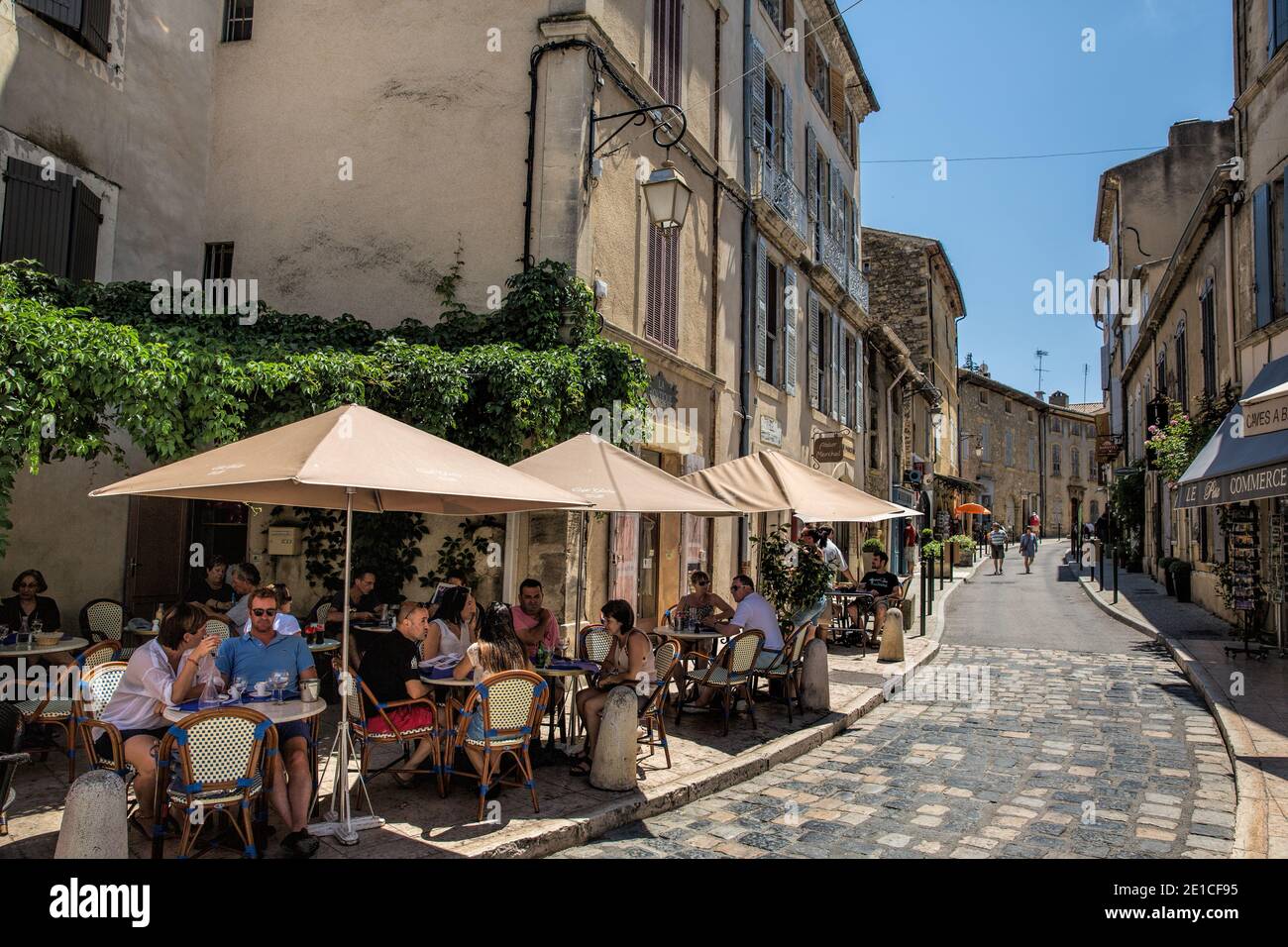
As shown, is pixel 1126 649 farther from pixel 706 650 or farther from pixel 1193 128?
pixel 1193 128

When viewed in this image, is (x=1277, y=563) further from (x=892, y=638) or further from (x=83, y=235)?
(x=83, y=235)

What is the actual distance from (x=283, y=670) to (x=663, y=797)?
246cm

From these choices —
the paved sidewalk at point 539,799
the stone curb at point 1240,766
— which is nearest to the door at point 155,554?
the paved sidewalk at point 539,799

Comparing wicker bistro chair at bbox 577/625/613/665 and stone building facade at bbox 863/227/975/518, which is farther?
stone building facade at bbox 863/227/975/518

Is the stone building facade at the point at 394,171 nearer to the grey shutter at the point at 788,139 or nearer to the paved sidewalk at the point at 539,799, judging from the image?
the paved sidewalk at the point at 539,799

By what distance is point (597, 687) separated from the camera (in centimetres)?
641

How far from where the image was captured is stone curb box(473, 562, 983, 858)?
15.7ft

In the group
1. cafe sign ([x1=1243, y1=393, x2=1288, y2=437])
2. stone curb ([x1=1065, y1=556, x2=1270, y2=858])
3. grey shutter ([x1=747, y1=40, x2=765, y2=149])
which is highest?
grey shutter ([x1=747, y1=40, x2=765, y2=149])

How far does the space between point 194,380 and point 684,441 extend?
6558 millimetres

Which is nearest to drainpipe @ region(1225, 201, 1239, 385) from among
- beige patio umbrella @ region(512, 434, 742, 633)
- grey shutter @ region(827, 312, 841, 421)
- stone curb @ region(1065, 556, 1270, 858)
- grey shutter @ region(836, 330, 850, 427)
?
stone curb @ region(1065, 556, 1270, 858)

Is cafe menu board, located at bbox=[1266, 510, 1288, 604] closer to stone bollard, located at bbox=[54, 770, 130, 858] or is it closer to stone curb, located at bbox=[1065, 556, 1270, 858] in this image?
stone curb, located at bbox=[1065, 556, 1270, 858]

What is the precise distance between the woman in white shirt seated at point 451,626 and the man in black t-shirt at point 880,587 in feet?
24.5

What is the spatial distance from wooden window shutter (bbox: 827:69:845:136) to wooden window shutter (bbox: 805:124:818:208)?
1.93 metres
